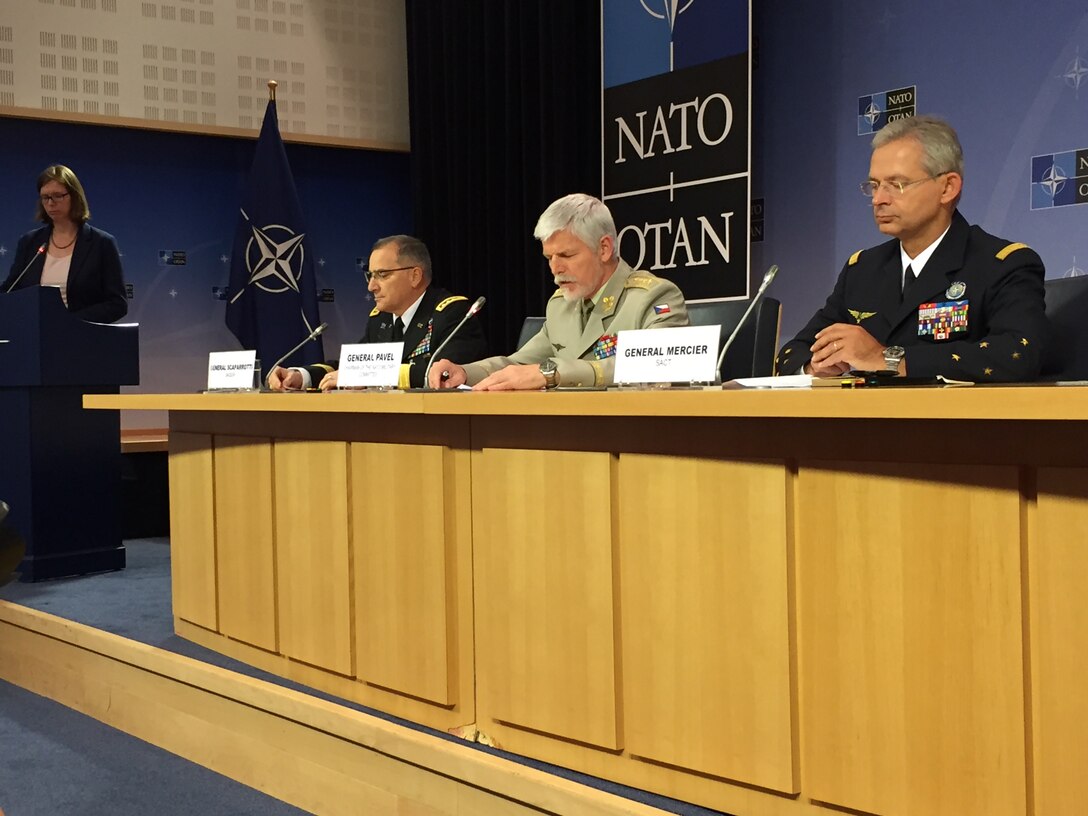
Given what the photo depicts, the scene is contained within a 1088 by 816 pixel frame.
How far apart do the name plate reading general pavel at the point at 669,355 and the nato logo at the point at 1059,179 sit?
2537 millimetres

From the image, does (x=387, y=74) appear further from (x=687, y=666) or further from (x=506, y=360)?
(x=687, y=666)

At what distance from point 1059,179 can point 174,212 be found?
14.9 feet

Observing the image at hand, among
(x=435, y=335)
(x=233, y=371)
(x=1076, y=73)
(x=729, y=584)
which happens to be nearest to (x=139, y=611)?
(x=233, y=371)

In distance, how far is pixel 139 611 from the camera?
3.49 m

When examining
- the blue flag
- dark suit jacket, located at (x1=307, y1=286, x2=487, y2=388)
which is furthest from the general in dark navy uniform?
the blue flag

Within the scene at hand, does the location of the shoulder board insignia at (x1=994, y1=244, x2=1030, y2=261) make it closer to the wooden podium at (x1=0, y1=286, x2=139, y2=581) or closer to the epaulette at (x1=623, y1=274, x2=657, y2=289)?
the epaulette at (x1=623, y1=274, x2=657, y2=289)

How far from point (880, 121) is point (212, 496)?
3.03 metres

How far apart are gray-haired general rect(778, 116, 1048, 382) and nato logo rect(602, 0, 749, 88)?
100.0 inches

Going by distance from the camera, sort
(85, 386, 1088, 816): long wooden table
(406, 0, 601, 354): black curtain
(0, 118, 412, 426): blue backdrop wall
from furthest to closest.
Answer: (0, 118, 412, 426): blue backdrop wall, (406, 0, 601, 354): black curtain, (85, 386, 1088, 816): long wooden table

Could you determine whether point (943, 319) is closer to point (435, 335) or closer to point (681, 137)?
point (435, 335)

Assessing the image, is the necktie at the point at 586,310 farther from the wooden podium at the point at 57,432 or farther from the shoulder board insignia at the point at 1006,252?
the wooden podium at the point at 57,432

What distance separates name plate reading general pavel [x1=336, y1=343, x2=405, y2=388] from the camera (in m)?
2.48

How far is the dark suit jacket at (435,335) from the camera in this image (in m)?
3.21

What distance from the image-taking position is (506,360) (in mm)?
2939
